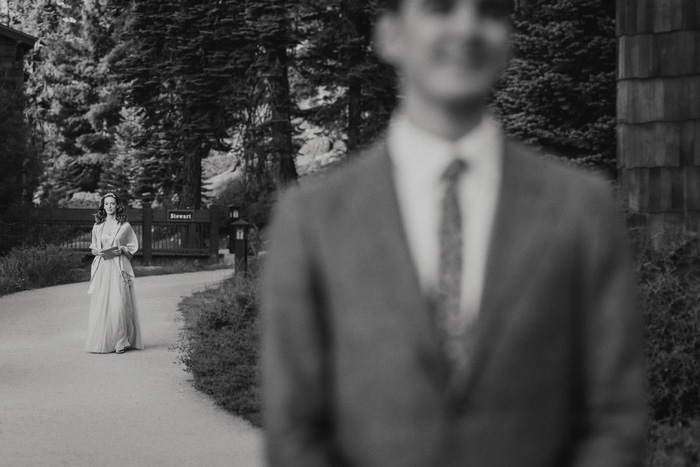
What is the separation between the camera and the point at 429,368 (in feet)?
5.54

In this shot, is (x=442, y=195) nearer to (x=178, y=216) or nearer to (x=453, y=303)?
(x=453, y=303)

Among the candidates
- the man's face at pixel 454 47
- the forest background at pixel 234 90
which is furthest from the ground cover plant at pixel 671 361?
the forest background at pixel 234 90

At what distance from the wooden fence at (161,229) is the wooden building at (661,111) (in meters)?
18.6

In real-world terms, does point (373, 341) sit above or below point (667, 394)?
above

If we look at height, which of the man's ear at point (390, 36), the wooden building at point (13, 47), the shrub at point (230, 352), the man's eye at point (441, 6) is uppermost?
the wooden building at point (13, 47)

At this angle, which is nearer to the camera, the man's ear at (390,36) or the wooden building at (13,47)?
the man's ear at (390,36)

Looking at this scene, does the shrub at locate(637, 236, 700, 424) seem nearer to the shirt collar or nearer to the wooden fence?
the shirt collar

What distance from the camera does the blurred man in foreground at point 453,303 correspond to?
169cm

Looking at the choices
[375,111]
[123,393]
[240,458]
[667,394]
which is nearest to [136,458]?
[240,458]

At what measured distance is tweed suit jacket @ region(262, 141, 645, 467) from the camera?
1688 mm

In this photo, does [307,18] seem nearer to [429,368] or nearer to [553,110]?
[553,110]

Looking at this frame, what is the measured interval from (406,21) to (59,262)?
2135 cm

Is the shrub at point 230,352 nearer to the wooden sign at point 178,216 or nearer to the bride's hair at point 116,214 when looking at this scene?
the bride's hair at point 116,214

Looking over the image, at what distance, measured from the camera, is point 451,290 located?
1724mm
